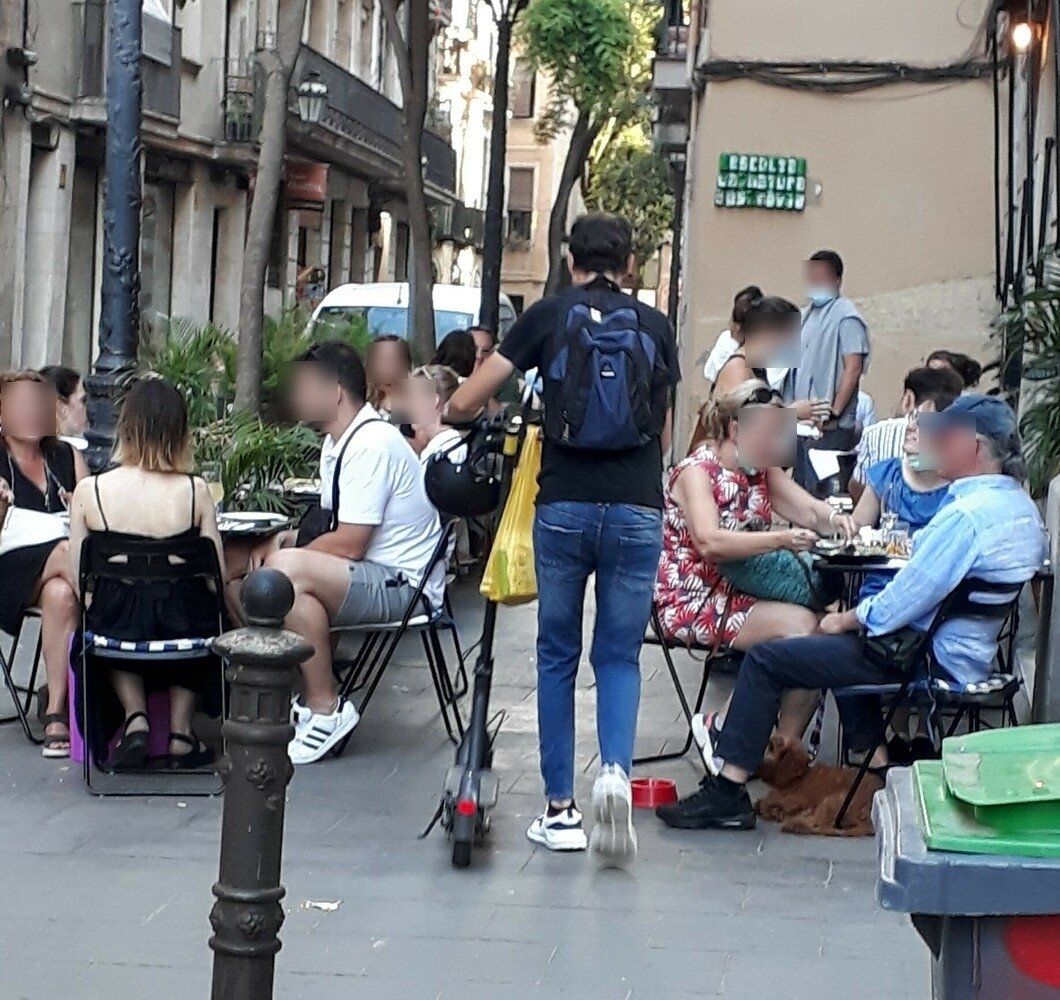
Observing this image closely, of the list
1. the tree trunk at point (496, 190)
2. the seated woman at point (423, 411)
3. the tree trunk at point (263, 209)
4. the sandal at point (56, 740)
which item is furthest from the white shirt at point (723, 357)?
the tree trunk at point (496, 190)

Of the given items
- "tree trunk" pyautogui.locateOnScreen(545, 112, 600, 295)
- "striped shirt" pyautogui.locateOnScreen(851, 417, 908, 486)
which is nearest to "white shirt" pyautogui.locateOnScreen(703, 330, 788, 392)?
"striped shirt" pyautogui.locateOnScreen(851, 417, 908, 486)

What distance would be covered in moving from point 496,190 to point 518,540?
16.7 meters

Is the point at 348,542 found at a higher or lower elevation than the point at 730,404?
lower

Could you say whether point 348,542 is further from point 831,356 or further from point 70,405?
point 831,356

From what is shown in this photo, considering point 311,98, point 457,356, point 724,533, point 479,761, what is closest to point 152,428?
point 479,761

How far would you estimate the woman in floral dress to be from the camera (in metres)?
7.20

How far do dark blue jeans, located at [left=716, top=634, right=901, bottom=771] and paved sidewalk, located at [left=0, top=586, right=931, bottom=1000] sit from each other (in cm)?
31

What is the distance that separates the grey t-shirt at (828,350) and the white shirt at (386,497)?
3.98m

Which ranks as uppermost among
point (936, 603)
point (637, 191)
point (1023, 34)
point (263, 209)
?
point (637, 191)

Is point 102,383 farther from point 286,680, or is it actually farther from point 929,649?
point 286,680

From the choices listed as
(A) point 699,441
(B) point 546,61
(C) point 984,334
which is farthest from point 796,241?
(B) point 546,61

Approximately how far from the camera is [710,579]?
739cm

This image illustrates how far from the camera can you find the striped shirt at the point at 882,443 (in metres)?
9.14

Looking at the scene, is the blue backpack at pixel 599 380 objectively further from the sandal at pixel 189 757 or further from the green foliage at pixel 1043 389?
the green foliage at pixel 1043 389
